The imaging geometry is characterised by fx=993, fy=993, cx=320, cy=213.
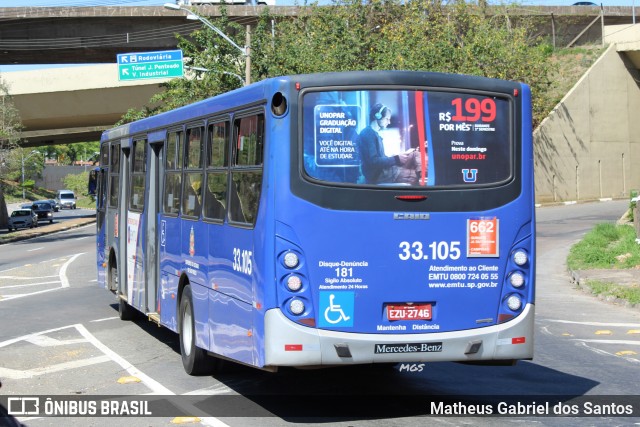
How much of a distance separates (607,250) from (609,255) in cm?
108

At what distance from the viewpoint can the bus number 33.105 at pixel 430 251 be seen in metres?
Answer: 9.16

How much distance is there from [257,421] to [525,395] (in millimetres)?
2950

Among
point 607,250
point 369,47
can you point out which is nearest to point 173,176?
point 607,250

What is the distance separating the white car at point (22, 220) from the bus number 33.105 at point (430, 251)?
60.7 metres

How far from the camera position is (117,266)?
17.1m

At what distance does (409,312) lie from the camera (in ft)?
29.9

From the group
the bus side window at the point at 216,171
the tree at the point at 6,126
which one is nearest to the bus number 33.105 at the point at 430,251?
the bus side window at the point at 216,171

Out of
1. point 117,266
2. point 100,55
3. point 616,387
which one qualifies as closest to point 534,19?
point 100,55

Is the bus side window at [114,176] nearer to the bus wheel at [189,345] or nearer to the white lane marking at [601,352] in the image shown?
the bus wheel at [189,345]

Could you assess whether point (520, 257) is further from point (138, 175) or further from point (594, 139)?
point (594, 139)

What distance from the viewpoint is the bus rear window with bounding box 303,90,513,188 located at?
9062mm

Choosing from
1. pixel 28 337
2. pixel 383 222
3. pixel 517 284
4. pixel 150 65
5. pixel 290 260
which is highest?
pixel 150 65

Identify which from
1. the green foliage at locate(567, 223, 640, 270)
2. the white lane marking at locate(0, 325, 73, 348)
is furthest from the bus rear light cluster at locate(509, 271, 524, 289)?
the green foliage at locate(567, 223, 640, 270)

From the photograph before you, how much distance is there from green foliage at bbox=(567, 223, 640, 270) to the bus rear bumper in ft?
51.4
